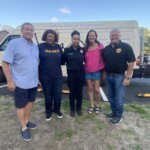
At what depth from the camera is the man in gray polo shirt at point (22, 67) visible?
3.43m

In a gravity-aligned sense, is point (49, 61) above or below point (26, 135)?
above

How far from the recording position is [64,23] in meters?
8.62

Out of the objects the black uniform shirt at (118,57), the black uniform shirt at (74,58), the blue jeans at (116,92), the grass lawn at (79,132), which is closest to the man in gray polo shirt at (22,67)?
the grass lawn at (79,132)

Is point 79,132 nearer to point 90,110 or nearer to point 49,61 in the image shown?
point 90,110

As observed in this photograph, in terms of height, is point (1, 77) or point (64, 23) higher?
point (64, 23)

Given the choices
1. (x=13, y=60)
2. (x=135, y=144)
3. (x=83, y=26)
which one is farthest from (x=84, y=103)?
(x=83, y=26)

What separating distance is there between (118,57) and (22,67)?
1.86 metres

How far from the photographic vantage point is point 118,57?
4070 mm

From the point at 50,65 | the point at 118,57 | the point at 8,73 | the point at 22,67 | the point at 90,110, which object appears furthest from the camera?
the point at 90,110

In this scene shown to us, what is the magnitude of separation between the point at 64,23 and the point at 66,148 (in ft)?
19.9

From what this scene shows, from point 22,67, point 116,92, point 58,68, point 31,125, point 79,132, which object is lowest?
point 79,132

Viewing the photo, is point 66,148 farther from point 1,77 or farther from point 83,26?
point 1,77

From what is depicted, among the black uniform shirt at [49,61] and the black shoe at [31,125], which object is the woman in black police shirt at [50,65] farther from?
the black shoe at [31,125]

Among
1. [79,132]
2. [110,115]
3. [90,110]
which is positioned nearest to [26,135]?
[79,132]
